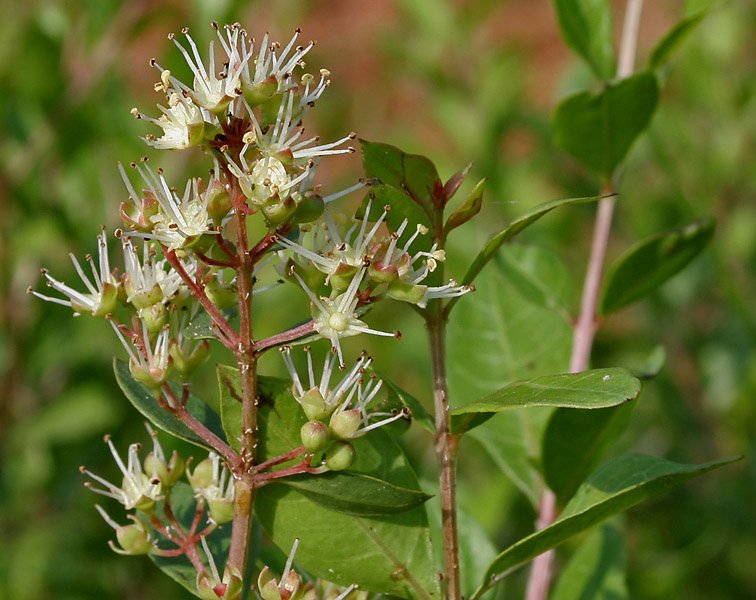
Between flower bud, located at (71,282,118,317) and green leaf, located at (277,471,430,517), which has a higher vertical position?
flower bud, located at (71,282,118,317)

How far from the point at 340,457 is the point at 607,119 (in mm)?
774

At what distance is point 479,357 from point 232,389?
614 millimetres

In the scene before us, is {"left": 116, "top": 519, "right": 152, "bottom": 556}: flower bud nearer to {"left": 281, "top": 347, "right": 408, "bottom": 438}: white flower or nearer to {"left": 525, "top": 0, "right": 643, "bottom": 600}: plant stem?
{"left": 281, "top": 347, "right": 408, "bottom": 438}: white flower

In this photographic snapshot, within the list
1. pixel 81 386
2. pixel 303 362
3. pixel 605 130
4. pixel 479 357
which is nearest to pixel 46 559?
pixel 81 386

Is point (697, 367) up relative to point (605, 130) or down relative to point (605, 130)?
down

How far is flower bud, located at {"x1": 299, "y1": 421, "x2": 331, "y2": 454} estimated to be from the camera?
3.23 ft

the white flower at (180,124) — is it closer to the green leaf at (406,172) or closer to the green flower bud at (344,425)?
the green leaf at (406,172)

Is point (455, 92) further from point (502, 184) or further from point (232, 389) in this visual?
point (232, 389)

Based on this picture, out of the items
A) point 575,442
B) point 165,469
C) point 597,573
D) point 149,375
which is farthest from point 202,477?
point 597,573

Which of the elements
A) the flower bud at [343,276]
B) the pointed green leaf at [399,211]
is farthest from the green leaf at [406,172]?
the flower bud at [343,276]

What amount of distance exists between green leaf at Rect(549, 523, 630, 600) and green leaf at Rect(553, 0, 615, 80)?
0.71 metres

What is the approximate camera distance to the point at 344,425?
101cm

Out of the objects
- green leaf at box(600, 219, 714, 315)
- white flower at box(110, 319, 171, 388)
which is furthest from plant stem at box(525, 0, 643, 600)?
white flower at box(110, 319, 171, 388)

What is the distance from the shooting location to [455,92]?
3408 mm
